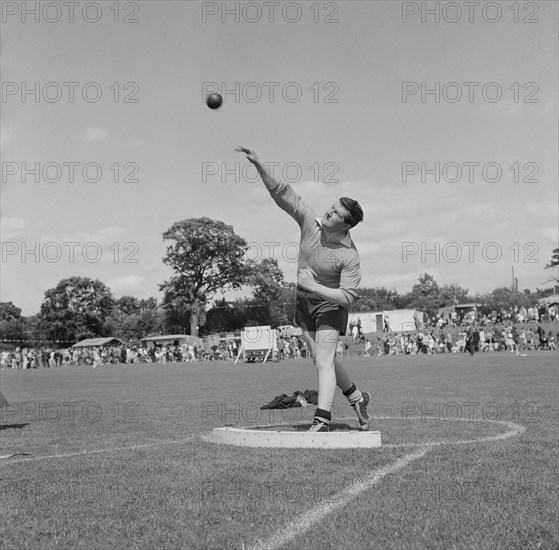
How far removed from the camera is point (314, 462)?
5.86 m

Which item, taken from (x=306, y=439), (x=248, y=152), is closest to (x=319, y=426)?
(x=306, y=439)

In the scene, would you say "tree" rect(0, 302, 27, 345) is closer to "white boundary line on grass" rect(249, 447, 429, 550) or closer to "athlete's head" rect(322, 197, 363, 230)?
"athlete's head" rect(322, 197, 363, 230)

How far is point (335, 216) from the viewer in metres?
7.23

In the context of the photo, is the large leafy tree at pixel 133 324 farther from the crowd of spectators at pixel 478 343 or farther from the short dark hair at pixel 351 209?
the short dark hair at pixel 351 209

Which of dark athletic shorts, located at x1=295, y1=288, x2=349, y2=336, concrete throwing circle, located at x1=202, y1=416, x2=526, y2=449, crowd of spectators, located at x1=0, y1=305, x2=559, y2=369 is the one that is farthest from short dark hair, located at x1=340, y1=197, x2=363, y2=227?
crowd of spectators, located at x1=0, y1=305, x2=559, y2=369

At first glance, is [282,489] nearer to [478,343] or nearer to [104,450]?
[104,450]

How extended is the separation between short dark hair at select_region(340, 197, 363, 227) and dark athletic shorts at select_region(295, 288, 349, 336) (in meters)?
0.82

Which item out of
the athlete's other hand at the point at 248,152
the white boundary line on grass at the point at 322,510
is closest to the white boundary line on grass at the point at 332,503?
the white boundary line on grass at the point at 322,510

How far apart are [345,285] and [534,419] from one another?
339cm

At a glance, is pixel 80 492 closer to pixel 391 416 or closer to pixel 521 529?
pixel 521 529

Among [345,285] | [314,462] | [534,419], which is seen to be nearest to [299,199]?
[345,285]

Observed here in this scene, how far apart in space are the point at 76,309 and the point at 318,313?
121 m


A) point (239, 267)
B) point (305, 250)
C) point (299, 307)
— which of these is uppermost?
point (239, 267)

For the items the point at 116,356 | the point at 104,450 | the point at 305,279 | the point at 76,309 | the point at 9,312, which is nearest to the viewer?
the point at 305,279
